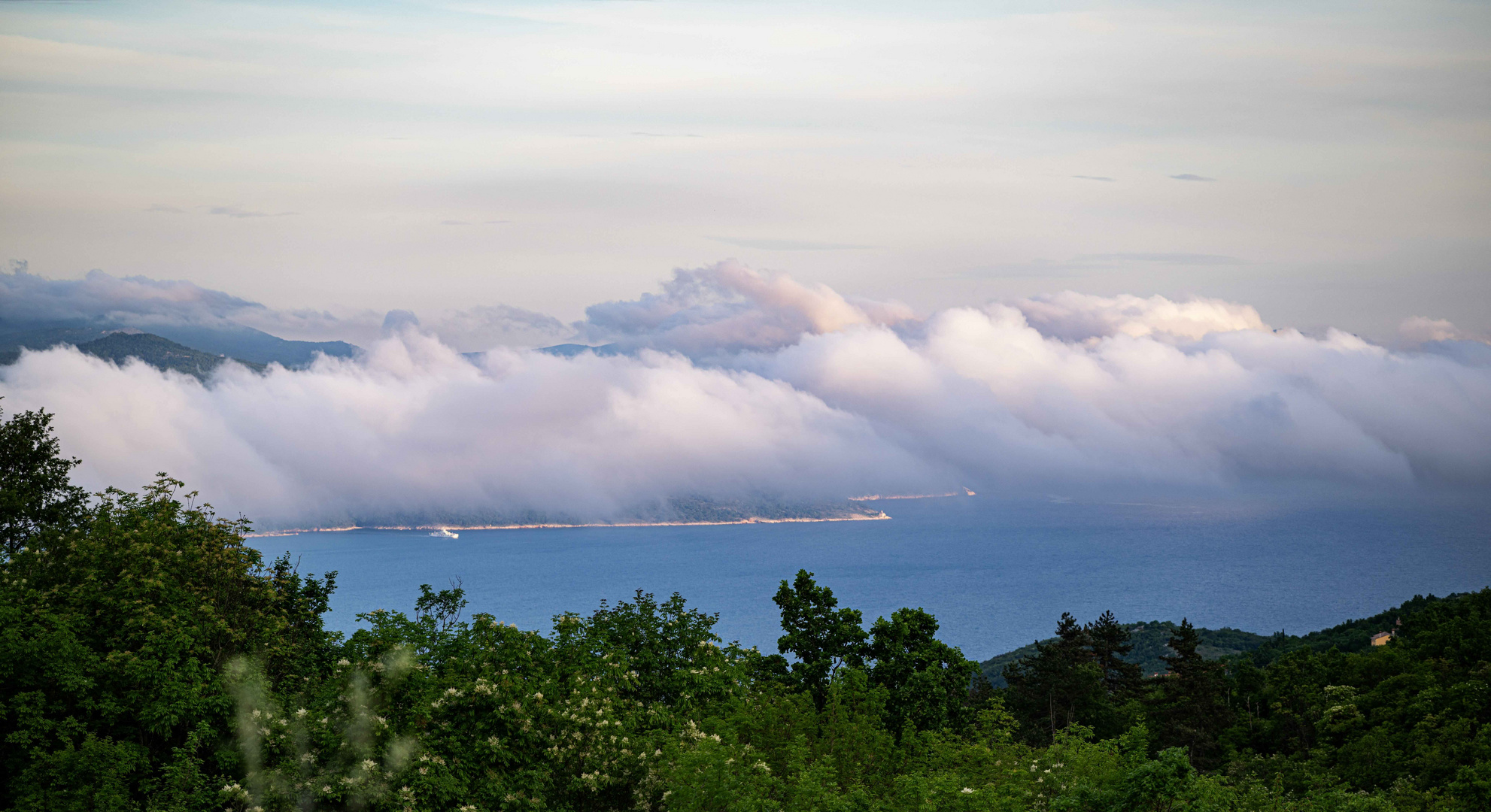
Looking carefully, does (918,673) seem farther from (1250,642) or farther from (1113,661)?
(1250,642)

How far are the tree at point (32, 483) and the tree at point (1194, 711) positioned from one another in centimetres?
5042

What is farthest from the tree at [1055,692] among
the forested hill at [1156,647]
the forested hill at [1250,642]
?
the forested hill at [1156,647]

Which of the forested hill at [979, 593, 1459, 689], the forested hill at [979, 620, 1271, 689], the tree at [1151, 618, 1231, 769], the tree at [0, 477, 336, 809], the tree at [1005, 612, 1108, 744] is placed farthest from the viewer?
the forested hill at [979, 620, 1271, 689]

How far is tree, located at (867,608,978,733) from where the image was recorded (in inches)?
1185

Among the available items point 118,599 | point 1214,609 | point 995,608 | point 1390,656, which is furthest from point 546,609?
point 118,599

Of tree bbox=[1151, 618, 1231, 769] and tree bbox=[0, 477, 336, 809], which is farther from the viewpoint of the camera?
tree bbox=[1151, 618, 1231, 769]

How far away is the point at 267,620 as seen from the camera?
82.4ft

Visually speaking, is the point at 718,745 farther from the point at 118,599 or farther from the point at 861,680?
the point at 118,599

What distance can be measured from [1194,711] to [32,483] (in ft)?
176

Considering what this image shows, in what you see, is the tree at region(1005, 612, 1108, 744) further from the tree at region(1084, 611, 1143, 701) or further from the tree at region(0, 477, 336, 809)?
the tree at region(0, 477, 336, 809)

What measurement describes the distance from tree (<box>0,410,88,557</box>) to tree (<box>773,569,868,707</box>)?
24.1m

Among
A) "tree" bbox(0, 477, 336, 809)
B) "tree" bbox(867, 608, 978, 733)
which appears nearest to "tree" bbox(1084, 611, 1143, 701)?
"tree" bbox(867, 608, 978, 733)

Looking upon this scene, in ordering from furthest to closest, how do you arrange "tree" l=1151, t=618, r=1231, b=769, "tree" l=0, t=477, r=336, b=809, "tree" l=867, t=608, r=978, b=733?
"tree" l=1151, t=618, r=1231, b=769 < "tree" l=867, t=608, r=978, b=733 < "tree" l=0, t=477, r=336, b=809

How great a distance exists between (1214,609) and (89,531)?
19831 cm
